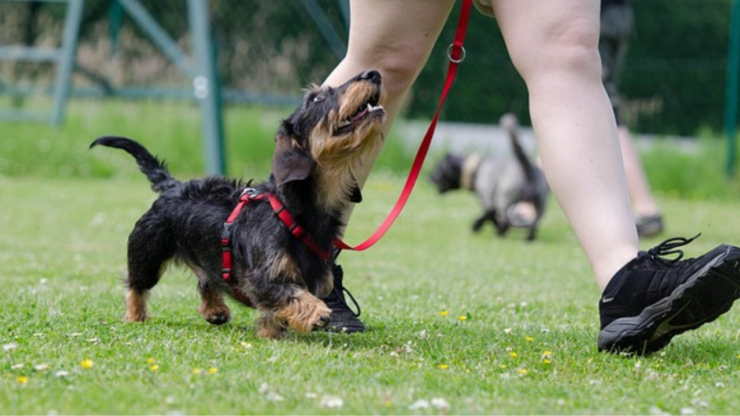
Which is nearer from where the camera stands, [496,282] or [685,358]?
Answer: [685,358]

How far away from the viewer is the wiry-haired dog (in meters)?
3.97

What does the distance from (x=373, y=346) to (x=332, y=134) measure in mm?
742

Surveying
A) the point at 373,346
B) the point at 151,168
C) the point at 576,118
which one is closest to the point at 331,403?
the point at 373,346

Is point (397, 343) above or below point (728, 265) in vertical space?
below

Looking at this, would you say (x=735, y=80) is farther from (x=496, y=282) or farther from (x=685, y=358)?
(x=685, y=358)

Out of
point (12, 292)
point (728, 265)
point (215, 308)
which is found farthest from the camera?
point (12, 292)

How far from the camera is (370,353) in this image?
3.79m

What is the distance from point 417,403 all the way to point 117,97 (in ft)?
41.0

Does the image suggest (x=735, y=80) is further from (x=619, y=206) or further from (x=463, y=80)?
(x=619, y=206)

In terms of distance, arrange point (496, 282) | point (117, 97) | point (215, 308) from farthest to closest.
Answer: point (117, 97) → point (496, 282) → point (215, 308)

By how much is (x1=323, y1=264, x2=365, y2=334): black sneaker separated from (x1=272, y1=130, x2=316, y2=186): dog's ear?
598 mm

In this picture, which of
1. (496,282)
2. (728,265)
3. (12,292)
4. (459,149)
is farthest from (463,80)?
(728,265)

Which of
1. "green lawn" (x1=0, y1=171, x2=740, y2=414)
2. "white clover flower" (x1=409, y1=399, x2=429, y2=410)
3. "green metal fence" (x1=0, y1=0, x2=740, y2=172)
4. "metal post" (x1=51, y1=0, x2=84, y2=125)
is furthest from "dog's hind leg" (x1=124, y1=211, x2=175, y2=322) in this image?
"green metal fence" (x1=0, y1=0, x2=740, y2=172)

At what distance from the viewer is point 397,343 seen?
13.4ft
